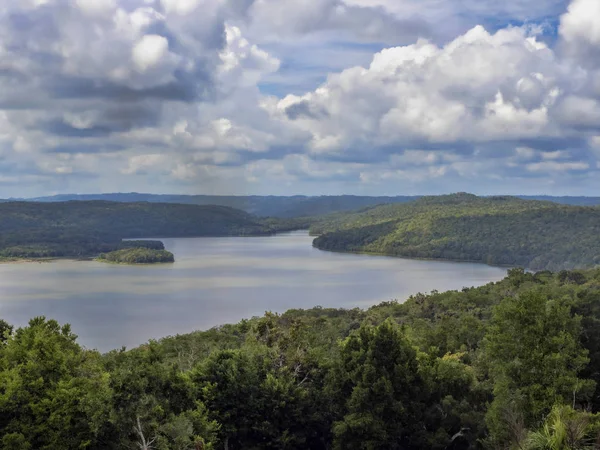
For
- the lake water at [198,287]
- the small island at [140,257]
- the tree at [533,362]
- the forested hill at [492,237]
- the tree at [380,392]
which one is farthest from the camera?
the small island at [140,257]

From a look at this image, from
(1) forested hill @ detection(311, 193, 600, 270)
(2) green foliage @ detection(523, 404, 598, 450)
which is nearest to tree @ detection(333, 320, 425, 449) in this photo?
(2) green foliage @ detection(523, 404, 598, 450)

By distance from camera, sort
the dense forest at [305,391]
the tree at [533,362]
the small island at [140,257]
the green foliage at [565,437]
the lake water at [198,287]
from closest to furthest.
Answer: the green foliage at [565,437] → the dense forest at [305,391] → the tree at [533,362] → the lake water at [198,287] → the small island at [140,257]

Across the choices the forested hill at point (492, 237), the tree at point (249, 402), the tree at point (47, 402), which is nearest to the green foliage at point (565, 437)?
the tree at point (47, 402)

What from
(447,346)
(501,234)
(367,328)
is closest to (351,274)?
(501,234)

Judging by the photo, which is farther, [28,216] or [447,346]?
[28,216]

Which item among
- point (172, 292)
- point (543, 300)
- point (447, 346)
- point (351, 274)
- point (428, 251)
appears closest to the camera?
point (543, 300)

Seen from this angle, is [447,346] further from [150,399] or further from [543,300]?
[150,399]

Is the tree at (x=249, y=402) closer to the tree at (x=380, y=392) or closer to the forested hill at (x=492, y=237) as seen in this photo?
the tree at (x=380, y=392)

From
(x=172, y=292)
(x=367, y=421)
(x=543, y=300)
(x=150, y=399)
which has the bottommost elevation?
(x=172, y=292)

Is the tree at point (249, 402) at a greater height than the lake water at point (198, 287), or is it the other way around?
the tree at point (249, 402)
